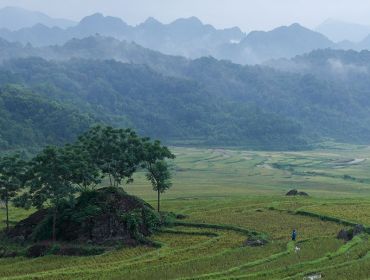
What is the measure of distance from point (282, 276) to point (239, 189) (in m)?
94.2

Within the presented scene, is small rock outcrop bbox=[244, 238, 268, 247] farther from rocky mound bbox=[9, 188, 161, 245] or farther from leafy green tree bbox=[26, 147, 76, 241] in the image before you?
leafy green tree bbox=[26, 147, 76, 241]

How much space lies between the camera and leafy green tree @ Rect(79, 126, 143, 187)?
78.4m

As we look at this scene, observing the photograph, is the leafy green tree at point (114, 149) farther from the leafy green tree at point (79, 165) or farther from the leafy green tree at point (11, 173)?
the leafy green tree at point (11, 173)

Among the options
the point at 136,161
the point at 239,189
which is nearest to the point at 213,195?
the point at 239,189

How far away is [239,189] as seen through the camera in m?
142

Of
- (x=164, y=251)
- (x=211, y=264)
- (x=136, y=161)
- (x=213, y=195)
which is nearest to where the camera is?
(x=211, y=264)

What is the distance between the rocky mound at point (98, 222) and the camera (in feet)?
214

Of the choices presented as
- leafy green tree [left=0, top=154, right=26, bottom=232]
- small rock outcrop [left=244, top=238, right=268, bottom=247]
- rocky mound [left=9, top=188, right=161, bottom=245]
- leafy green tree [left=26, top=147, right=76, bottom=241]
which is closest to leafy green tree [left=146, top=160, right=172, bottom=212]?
rocky mound [left=9, top=188, right=161, bottom=245]

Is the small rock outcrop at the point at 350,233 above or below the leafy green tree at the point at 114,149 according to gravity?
below

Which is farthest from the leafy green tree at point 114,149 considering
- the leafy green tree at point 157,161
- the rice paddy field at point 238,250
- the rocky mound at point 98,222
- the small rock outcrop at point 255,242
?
the small rock outcrop at point 255,242

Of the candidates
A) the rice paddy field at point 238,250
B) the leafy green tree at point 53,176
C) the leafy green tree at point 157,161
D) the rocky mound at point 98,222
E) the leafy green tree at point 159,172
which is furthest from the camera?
the leafy green tree at point 159,172

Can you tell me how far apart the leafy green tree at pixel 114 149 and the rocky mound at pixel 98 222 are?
7665 mm

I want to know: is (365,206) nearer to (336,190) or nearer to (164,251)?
(164,251)

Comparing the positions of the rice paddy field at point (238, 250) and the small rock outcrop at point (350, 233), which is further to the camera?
the small rock outcrop at point (350, 233)
